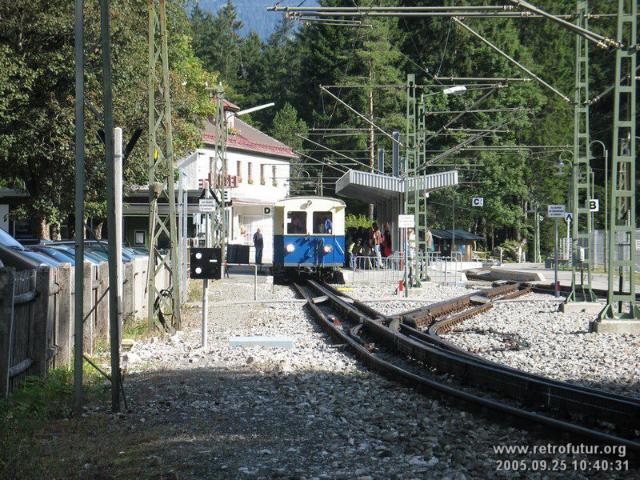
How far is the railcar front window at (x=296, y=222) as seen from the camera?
33.2 m

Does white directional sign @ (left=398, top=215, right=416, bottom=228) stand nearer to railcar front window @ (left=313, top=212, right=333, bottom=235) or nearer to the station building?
railcar front window @ (left=313, top=212, right=333, bottom=235)

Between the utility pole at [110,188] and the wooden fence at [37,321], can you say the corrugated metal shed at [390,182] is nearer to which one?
the wooden fence at [37,321]

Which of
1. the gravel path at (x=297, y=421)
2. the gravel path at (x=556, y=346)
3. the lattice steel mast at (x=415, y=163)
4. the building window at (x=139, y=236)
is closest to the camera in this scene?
the gravel path at (x=297, y=421)

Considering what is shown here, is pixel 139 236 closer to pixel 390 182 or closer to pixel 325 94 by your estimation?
pixel 390 182

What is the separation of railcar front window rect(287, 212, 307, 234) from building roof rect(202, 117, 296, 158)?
26.1m

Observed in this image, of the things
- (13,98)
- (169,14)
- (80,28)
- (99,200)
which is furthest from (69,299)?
(169,14)

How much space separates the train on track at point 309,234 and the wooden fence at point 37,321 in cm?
1926

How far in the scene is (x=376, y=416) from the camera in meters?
8.52

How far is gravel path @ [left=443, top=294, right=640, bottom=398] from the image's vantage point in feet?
36.3

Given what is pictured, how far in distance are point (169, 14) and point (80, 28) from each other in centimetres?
3105

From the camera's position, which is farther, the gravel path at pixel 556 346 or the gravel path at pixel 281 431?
the gravel path at pixel 556 346

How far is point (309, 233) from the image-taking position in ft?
109

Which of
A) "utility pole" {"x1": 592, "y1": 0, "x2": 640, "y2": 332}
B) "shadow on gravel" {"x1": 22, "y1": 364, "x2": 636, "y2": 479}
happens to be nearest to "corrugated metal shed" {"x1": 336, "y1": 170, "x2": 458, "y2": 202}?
"utility pole" {"x1": 592, "y1": 0, "x2": 640, "y2": 332}

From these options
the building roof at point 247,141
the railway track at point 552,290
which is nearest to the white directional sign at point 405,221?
the railway track at point 552,290
